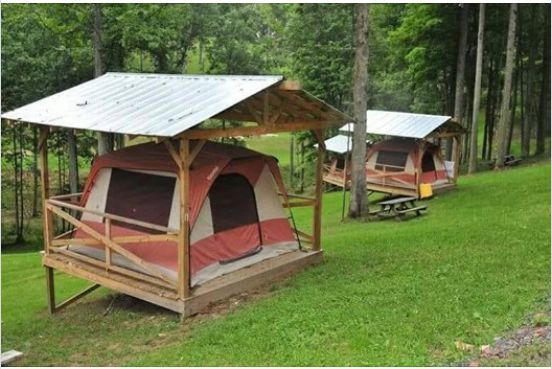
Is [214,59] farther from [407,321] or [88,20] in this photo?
[407,321]

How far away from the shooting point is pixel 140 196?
9727mm

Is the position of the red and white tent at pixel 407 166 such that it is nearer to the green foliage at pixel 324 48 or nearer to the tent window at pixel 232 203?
the green foliage at pixel 324 48

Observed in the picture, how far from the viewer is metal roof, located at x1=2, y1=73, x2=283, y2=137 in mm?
7941

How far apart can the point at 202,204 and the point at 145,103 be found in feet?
5.92

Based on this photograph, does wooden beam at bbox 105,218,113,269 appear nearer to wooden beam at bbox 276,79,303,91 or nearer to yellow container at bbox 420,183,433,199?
wooden beam at bbox 276,79,303,91

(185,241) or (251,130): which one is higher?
(251,130)

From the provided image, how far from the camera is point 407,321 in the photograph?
6.94 meters

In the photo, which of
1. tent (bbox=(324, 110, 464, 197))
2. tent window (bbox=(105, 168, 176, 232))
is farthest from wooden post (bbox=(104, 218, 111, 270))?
tent (bbox=(324, 110, 464, 197))

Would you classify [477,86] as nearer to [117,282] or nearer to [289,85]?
[289,85]

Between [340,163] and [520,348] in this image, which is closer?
[520,348]

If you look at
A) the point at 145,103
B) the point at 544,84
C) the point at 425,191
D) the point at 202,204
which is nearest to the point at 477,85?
the point at 544,84

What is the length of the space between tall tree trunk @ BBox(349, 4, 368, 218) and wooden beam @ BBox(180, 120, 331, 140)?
4.87 meters

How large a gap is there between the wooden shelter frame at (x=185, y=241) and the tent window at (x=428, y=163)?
1114cm

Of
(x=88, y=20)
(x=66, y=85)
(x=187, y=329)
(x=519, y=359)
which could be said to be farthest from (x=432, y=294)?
(x=66, y=85)
